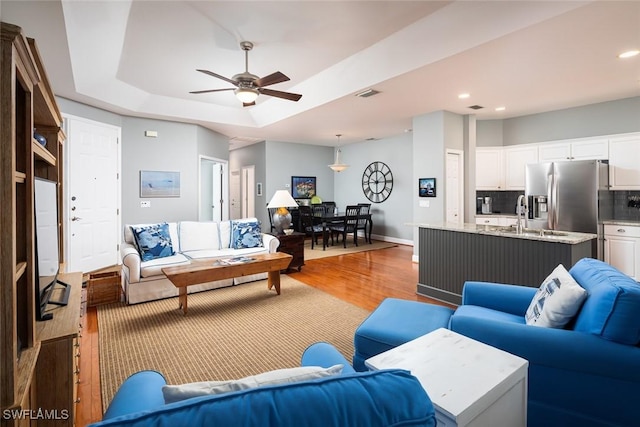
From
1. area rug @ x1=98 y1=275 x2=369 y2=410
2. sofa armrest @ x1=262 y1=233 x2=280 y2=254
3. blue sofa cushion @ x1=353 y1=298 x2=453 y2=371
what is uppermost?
sofa armrest @ x1=262 y1=233 x2=280 y2=254

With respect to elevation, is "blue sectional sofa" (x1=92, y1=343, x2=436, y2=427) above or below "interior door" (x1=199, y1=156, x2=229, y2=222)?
below

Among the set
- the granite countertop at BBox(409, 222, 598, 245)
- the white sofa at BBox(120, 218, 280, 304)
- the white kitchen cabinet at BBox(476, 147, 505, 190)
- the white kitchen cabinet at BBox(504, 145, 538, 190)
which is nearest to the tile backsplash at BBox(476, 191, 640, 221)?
the white kitchen cabinet at BBox(504, 145, 538, 190)

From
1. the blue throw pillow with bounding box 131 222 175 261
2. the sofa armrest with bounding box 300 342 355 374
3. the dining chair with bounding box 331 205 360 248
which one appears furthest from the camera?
the dining chair with bounding box 331 205 360 248

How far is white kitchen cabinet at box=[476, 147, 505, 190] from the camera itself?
19.9 feet

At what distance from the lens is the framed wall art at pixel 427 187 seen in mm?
5484

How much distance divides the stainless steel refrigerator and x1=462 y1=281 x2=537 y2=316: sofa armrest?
10.9 ft

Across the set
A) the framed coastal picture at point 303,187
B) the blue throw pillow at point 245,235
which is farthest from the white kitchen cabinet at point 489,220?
the framed coastal picture at point 303,187

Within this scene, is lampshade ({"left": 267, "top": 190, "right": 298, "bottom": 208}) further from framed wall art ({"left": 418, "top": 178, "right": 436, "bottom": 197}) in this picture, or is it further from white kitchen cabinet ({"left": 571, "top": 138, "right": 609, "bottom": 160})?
white kitchen cabinet ({"left": 571, "top": 138, "right": 609, "bottom": 160})

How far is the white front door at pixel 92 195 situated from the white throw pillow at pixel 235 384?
17.1ft

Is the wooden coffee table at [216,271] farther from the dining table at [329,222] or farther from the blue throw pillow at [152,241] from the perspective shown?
the dining table at [329,222]

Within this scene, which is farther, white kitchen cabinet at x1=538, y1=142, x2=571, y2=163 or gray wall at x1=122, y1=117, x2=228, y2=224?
gray wall at x1=122, y1=117, x2=228, y2=224

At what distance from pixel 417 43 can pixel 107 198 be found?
17.3 feet

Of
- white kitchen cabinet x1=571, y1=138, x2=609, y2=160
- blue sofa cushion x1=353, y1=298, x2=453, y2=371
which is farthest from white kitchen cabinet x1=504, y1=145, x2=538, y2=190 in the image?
blue sofa cushion x1=353, y1=298, x2=453, y2=371

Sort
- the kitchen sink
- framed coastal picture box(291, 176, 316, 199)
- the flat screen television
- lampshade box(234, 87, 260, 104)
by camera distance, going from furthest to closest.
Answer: framed coastal picture box(291, 176, 316, 199), lampshade box(234, 87, 260, 104), the kitchen sink, the flat screen television
